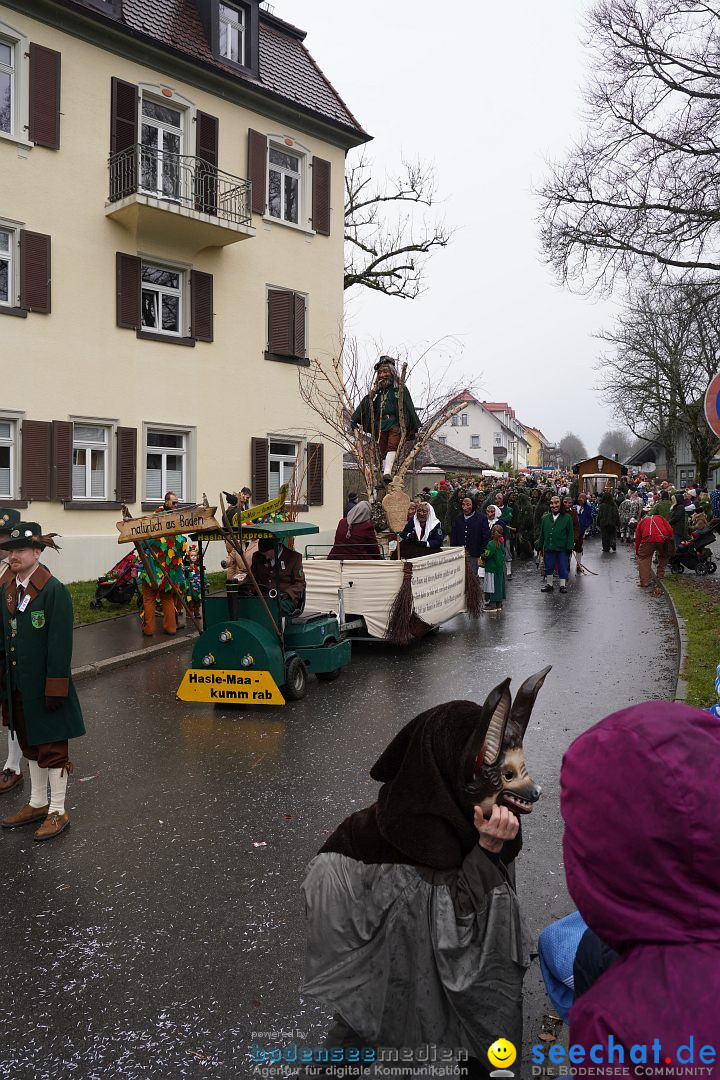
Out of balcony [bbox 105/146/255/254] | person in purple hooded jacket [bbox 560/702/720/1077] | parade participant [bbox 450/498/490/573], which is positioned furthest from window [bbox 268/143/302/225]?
person in purple hooded jacket [bbox 560/702/720/1077]

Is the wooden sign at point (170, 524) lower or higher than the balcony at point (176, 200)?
lower

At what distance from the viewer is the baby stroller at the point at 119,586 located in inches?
572

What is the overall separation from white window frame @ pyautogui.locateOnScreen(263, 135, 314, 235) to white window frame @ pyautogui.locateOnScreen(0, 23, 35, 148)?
6418 mm

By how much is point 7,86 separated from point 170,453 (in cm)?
789

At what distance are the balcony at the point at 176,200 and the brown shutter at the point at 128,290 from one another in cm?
61

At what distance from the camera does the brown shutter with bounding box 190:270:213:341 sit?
63.4 feet

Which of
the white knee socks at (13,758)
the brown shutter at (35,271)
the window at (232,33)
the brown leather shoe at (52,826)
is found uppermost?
the window at (232,33)

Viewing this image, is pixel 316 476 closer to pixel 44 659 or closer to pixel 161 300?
pixel 161 300

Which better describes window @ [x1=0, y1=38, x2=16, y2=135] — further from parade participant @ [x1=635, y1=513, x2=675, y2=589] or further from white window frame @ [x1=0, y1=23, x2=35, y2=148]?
parade participant @ [x1=635, y1=513, x2=675, y2=589]

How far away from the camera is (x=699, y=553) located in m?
20.2

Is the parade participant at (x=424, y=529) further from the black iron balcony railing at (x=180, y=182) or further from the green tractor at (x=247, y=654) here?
the black iron balcony railing at (x=180, y=182)

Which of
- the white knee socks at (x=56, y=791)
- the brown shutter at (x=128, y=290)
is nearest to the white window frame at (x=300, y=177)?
the brown shutter at (x=128, y=290)

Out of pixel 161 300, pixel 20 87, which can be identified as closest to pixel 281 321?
pixel 161 300

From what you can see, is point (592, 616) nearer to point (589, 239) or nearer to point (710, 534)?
point (710, 534)
